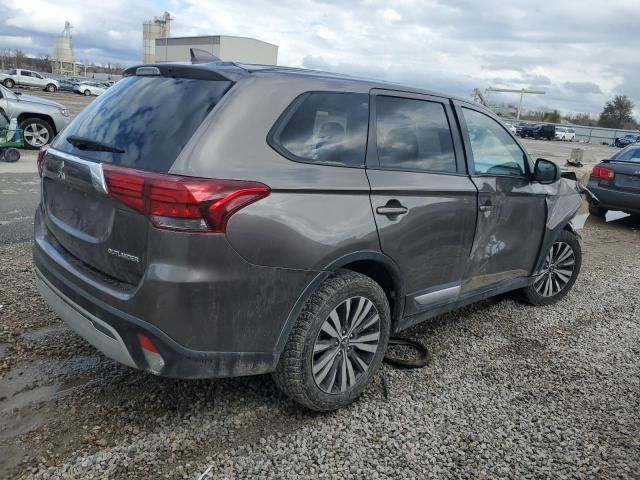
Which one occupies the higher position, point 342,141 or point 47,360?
point 342,141

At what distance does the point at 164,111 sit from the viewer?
2.60 meters

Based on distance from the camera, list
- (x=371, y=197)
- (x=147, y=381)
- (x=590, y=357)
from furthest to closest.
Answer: (x=590, y=357), (x=147, y=381), (x=371, y=197)

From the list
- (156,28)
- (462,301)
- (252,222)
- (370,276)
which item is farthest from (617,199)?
(156,28)

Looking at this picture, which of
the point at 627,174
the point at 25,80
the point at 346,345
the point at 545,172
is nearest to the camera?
the point at 346,345

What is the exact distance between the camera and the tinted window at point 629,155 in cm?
958

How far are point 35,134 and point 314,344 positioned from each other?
11.9 meters

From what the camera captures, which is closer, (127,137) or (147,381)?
(127,137)

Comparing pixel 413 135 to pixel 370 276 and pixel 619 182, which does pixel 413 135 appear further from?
pixel 619 182

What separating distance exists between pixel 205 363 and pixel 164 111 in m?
1.23

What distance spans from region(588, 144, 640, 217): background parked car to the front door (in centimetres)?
576

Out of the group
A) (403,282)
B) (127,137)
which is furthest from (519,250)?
(127,137)

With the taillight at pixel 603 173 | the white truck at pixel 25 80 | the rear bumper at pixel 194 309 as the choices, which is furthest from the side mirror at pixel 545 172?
the white truck at pixel 25 80

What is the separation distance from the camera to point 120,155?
2.54m

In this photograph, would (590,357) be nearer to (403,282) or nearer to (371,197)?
(403,282)
